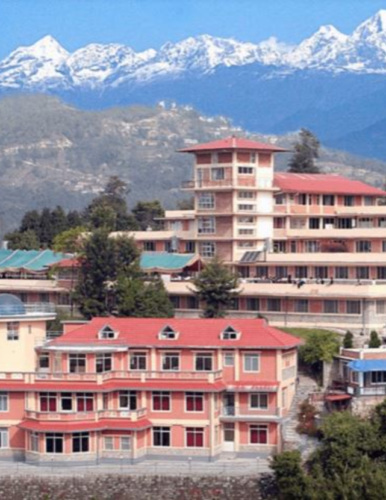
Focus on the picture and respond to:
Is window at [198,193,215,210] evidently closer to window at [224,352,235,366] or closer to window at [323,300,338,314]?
window at [323,300,338,314]

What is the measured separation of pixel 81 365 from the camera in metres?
54.6

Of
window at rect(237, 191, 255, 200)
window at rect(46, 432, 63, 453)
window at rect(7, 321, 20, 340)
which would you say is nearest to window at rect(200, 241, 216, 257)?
window at rect(237, 191, 255, 200)

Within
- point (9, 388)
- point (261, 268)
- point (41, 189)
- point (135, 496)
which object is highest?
point (41, 189)

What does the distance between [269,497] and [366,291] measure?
1311 cm

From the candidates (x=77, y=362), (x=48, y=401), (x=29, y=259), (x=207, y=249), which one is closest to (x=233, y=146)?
(x=207, y=249)

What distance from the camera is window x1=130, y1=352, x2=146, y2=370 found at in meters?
54.8

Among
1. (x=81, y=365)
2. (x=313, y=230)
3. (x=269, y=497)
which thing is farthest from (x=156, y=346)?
(x=313, y=230)

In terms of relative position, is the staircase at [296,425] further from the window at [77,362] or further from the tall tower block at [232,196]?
the tall tower block at [232,196]

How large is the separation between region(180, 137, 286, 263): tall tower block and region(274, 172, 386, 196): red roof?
7.05 ft

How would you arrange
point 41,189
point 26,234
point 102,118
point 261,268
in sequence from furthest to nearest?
point 102,118 → point 41,189 → point 26,234 → point 261,268

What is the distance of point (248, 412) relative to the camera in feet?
176

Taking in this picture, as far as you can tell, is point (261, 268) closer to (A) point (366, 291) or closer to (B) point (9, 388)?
(A) point (366, 291)

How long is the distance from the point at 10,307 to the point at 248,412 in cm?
953

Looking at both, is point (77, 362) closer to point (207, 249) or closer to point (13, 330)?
point (13, 330)
